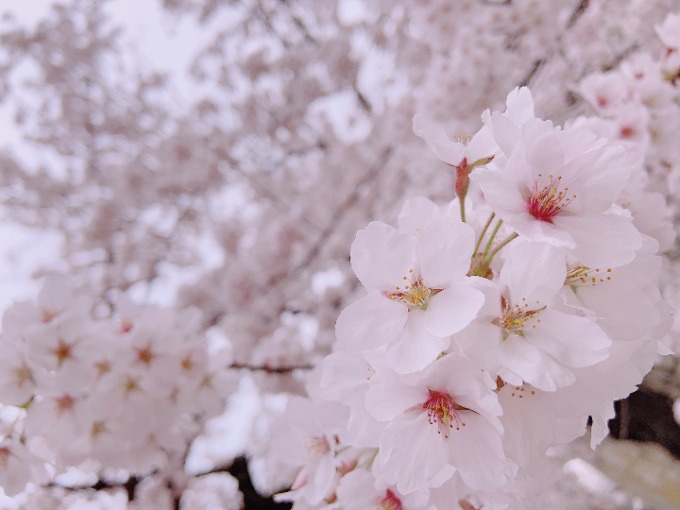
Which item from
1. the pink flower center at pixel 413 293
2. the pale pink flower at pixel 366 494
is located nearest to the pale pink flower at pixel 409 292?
the pink flower center at pixel 413 293

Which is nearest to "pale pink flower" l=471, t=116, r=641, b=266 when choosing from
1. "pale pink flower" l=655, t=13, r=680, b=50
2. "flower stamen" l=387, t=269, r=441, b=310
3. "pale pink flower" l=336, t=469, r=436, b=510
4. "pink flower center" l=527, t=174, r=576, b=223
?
"pink flower center" l=527, t=174, r=576, b=223

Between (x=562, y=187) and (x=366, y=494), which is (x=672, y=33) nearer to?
(x=562, y=187)

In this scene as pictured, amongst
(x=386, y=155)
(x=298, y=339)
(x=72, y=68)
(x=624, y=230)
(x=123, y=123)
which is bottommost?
(x=298, y=339)

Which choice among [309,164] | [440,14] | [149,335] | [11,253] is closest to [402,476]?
[149,335]

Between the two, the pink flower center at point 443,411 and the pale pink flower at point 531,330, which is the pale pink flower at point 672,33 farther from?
the pink flower center at point 443,411

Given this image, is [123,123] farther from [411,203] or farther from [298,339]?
[411,203]

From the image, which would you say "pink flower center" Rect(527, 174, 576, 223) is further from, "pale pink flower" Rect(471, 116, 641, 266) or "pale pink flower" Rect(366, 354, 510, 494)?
"pale pink flower" Rect(366, 354, 510, 494)

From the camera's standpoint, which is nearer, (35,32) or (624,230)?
(624,230)
